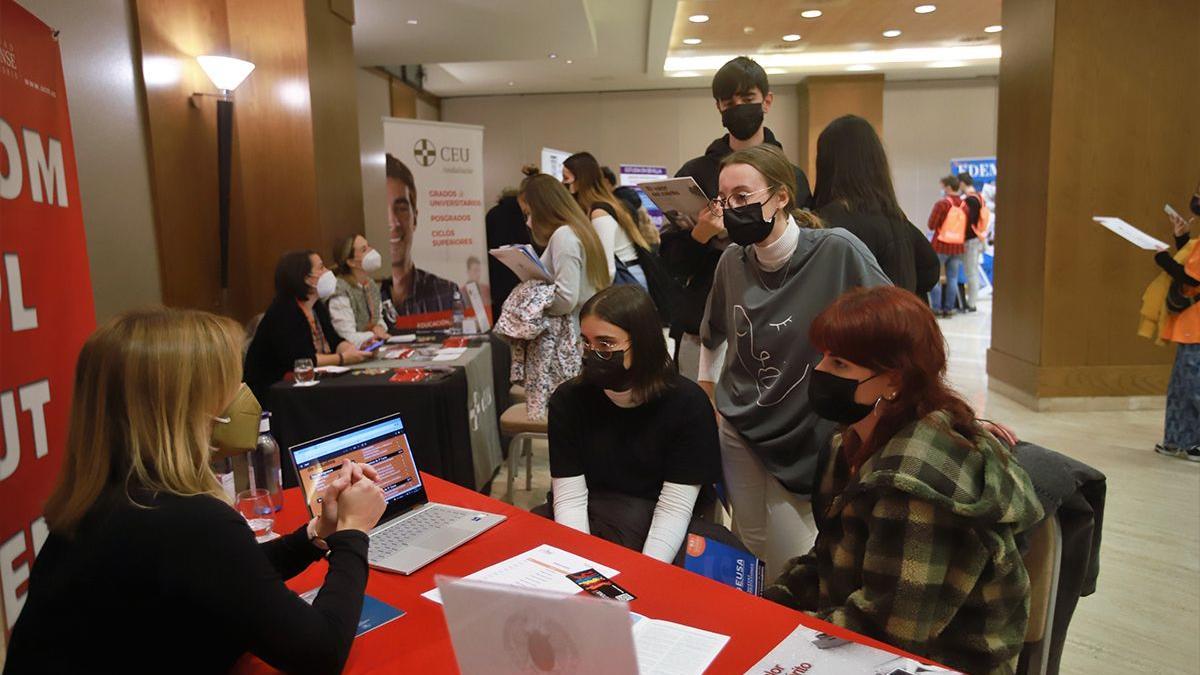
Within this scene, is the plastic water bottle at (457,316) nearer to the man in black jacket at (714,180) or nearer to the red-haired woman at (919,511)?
the man in black jacket at (714,180)

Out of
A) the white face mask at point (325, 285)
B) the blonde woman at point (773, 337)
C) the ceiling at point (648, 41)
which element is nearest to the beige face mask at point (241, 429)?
the blonde woman at point (773, 337)

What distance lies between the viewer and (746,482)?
7.13 feet

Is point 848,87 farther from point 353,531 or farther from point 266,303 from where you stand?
point 353,531

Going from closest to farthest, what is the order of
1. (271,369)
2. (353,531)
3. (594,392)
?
(353,531), (594,392), (271,369)

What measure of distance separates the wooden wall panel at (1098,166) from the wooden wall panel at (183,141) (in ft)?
17.0

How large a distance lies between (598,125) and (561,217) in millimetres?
9009

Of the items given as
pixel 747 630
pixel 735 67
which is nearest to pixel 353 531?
pixel 747 630

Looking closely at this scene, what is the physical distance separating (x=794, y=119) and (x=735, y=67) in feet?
32.0

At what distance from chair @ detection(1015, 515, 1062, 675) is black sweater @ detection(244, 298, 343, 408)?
3.05 m

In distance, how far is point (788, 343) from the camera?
6.57 ft

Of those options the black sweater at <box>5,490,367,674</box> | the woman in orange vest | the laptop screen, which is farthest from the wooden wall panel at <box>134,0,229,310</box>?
the woman in orange vest

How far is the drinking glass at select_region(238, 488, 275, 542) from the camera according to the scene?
70.7 inches

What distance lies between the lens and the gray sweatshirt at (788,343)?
77.9 inches

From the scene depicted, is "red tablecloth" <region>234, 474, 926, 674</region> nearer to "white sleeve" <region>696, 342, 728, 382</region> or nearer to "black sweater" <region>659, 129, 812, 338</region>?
"white sleeve" <region>696, 342, 728, 382</region>
